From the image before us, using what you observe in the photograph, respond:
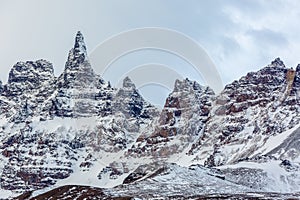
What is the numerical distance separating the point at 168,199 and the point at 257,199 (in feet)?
80.9

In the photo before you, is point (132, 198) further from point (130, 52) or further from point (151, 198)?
point (130, 52)

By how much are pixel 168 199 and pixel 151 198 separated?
478 cm

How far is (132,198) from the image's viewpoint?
196m

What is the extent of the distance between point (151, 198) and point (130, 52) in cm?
4163

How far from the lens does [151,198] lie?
198125mm

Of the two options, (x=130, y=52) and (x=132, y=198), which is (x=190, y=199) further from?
(x=130, y=52)

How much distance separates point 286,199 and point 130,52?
195 feet

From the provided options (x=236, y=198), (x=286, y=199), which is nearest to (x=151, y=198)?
(x=236, y=198)

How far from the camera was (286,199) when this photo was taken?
645 ft

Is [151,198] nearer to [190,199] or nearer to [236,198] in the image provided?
[190,199]

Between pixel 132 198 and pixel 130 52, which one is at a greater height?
pixel 130 52

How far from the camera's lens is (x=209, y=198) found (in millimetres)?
198500

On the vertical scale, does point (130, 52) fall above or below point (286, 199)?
above

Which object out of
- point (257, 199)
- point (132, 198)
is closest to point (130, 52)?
point (132, 198)
